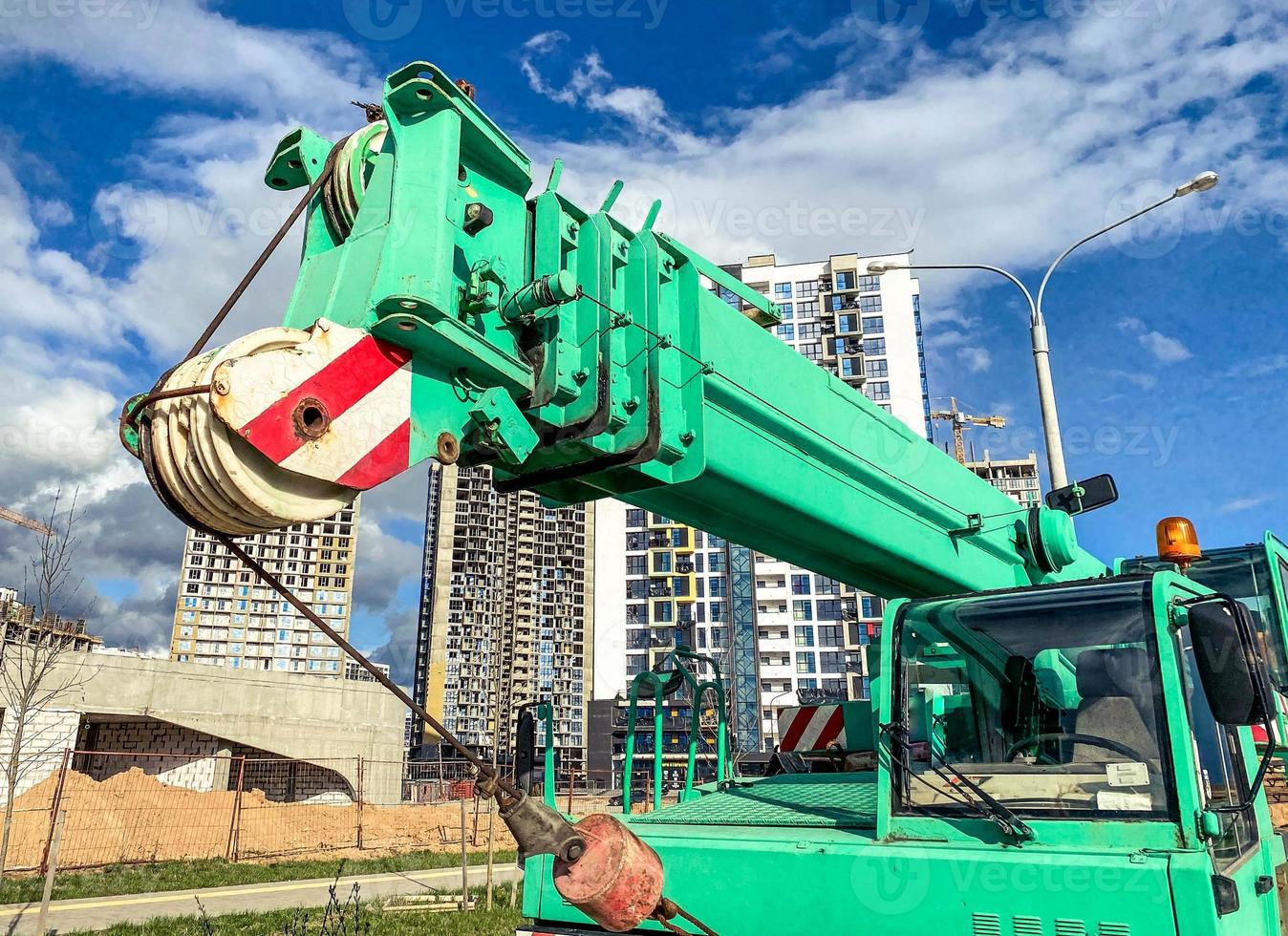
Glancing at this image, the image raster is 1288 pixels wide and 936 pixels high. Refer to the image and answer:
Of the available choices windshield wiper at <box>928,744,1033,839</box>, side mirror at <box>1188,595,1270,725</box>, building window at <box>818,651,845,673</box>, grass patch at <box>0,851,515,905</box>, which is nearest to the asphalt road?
grass patch at <box>0,851,515,905</box>

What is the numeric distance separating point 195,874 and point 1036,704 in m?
13.2

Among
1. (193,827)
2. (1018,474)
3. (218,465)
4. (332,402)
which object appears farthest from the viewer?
(1018,474)

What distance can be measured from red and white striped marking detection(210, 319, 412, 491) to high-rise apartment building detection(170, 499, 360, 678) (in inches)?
4189

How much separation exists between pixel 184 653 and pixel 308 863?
346ft

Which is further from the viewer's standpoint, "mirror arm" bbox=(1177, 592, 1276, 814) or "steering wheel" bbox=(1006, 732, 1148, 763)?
"steering wheel" bbox=(1006, 732, 1148, 763)

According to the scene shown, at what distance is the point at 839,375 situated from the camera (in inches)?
2288

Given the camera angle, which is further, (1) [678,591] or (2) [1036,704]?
(1) [678,591]

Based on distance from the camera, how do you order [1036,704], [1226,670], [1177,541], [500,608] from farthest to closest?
[500,608] < [1177,541] < [1036,704] < [1226,670]

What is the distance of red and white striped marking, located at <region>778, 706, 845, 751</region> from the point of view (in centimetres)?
527

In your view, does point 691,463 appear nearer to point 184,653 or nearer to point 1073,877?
point 1073,877

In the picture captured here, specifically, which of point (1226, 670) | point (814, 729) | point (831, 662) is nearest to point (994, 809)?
point (1226, 670)

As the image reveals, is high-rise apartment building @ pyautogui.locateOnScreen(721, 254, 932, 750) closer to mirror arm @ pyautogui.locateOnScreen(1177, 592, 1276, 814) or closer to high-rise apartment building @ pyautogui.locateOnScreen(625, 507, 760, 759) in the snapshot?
high-rise apartment building @ pyautogui.locateOnScreen(625, 507, 760, 759)

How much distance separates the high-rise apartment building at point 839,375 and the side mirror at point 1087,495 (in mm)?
51889

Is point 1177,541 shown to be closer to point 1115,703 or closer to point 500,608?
point 1115,703
